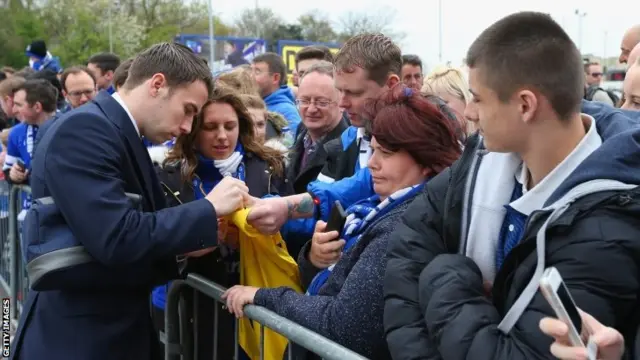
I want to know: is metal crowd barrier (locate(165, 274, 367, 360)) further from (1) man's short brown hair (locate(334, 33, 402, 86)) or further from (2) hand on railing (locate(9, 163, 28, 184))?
(2) hand on railing (locate(9, 163, 28, 184))

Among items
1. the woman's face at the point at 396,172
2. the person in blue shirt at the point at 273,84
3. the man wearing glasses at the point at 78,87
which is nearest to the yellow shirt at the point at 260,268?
the woman's face at the point at 396,172

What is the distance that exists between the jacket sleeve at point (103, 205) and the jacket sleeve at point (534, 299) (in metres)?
1.05

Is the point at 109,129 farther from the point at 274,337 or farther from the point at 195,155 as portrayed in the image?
the point at 274,337

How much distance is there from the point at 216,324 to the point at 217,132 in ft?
2.93

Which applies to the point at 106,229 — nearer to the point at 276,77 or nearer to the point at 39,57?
the point at 276,77

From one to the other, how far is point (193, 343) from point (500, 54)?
6.89 feet

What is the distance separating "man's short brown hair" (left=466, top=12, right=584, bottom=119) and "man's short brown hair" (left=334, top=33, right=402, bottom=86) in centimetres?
158

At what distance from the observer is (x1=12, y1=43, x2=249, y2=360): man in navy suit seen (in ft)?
7.40

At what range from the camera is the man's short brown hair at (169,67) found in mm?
2504

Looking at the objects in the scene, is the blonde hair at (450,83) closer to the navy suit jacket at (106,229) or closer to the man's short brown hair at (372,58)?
the man's short brown hair at (372,58)

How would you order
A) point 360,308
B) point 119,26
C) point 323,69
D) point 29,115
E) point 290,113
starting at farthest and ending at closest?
point 119,26
point 290,113
point 29,115
point 323,69
point 360,308

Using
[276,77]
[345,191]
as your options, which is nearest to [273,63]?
[276,77]

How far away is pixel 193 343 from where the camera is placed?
10.2 feet

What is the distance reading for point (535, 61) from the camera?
5.34 feet
